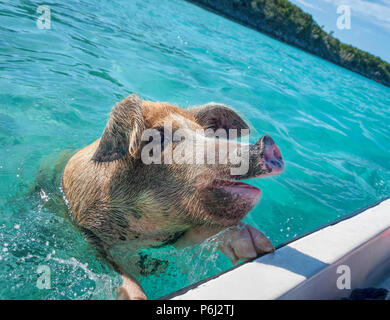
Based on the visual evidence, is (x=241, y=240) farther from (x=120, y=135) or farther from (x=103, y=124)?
(x=103, y=124)

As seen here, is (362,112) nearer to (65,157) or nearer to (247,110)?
(247,110)

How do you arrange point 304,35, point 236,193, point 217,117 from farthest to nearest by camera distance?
point 304,35 < point 217,117 < point 236,193

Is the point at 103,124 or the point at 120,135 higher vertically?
the point at 120,135

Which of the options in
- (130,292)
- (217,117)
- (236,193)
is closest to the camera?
(236,193)

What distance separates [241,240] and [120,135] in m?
1.07

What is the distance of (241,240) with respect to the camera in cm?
223

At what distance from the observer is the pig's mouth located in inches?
72.1

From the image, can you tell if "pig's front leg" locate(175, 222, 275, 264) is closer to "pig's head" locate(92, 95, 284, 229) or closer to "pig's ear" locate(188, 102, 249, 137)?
"pig's head" locate(92, 95, 284, 229)

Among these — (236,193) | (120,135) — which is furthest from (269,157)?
(120,135)

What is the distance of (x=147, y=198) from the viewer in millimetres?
2350

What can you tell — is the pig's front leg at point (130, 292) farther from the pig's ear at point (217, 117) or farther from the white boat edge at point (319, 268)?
the pig's ear at point (217, 117)

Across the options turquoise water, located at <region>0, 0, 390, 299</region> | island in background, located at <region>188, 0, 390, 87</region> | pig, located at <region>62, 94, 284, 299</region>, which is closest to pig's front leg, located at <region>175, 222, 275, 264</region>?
pig, located at <region>62, 94, 284, 299</region>

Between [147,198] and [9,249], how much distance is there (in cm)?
125
